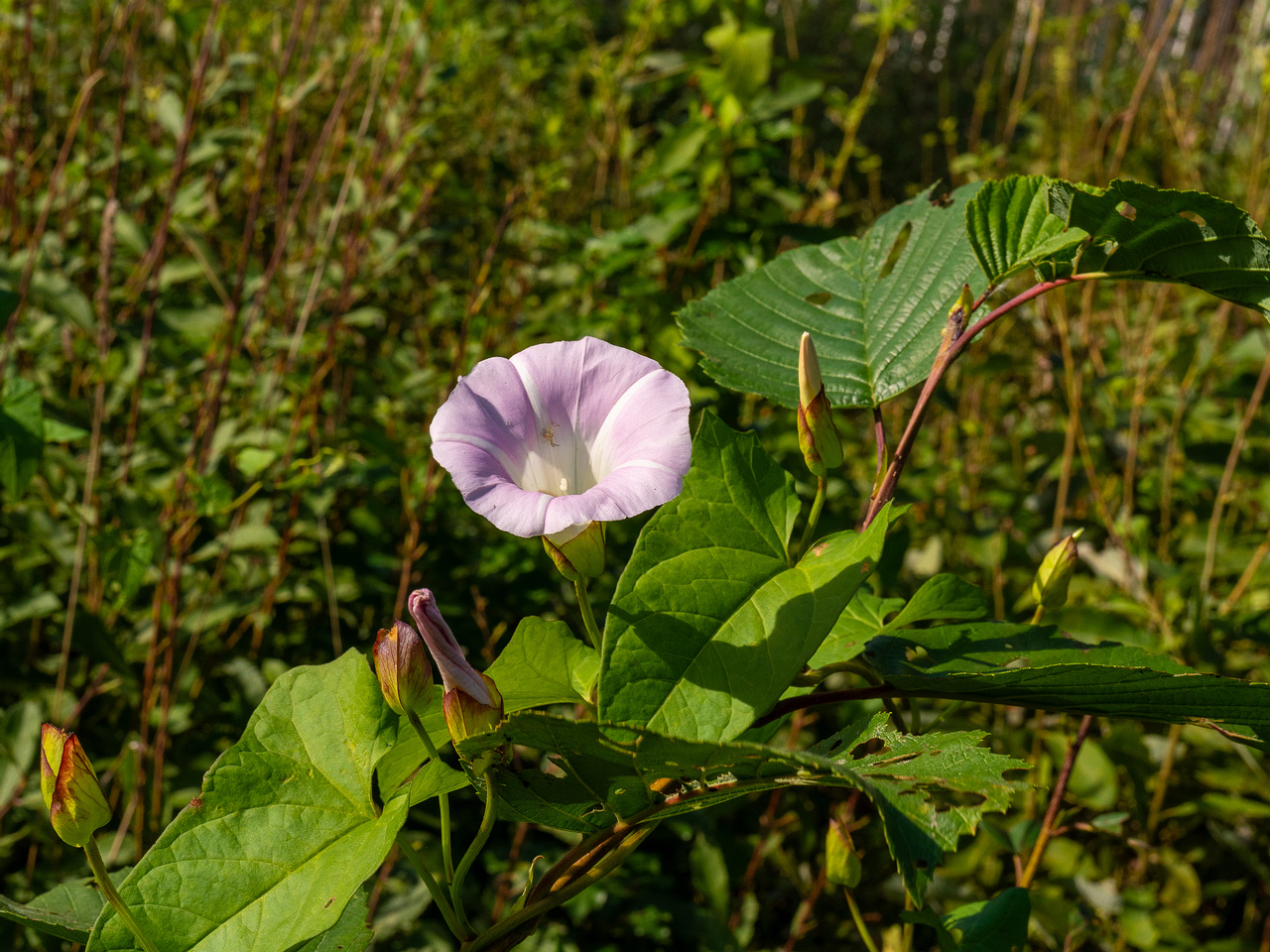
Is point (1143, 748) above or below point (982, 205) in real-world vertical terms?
below

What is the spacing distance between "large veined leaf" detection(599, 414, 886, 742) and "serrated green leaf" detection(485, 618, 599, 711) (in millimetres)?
98

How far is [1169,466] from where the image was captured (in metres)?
2.20

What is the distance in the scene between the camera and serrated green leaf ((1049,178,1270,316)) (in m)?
0.63

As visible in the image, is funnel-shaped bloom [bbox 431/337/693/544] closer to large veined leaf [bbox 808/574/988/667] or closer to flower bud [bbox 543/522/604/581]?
flower bud [bbox 543/522/604/581]

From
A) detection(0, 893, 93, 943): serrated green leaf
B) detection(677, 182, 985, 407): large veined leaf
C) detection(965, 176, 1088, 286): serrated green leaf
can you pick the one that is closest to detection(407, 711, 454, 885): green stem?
detection(0, 893, 93, 943): serrated green leaf

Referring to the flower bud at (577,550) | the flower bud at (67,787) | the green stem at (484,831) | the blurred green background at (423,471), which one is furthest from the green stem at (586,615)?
the blurred green background at (423,471)

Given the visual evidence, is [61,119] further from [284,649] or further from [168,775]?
[168,775]

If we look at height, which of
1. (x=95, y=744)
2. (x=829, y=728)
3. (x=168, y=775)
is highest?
(x=168, y=775)

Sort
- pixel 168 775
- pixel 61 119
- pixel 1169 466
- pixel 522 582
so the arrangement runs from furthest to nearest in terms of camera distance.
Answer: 1. pixel 61 119
2. pixel 1169 466
3. pixel 522 582
4. pixel 168 775

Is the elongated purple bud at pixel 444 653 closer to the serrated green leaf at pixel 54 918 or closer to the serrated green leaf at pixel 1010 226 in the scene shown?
the serrated green leaf at pixel 54 918

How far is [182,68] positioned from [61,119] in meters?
0.35

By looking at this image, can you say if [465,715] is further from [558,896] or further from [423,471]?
[423,471]

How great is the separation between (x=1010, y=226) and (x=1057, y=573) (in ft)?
0.99

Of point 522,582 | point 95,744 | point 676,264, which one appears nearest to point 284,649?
point 95,744
